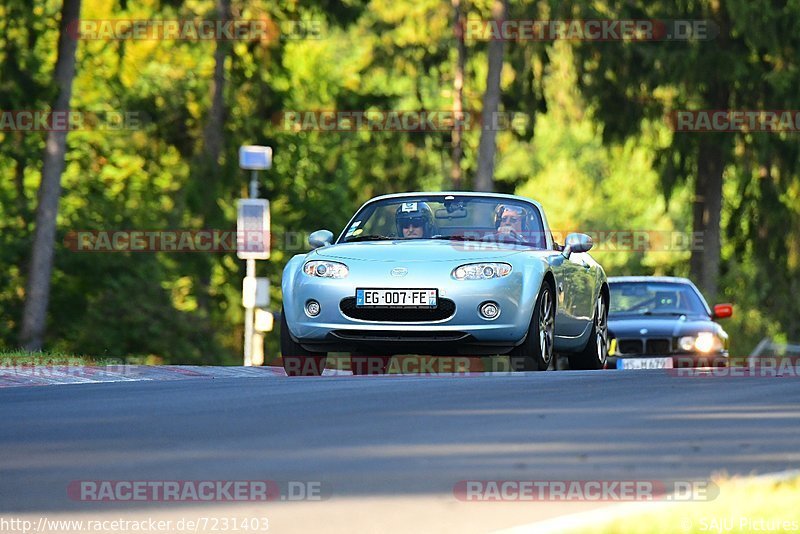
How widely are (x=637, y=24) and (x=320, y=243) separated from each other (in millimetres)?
25951

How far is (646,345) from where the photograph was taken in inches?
909

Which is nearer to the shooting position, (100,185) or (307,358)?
(307,358)

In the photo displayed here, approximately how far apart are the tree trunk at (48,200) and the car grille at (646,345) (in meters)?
15.4

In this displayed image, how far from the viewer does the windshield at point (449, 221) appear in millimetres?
16422

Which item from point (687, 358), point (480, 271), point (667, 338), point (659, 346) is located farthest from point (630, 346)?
point (480, 271)

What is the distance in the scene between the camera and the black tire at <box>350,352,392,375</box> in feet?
54.5

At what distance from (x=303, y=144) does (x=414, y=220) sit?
130 ft

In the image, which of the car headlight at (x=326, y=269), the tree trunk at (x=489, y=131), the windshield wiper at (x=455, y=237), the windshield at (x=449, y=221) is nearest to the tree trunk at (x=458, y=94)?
the tree trunk at (x=489, y=131)

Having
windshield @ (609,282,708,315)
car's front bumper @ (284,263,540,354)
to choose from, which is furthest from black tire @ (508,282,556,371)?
windshield @ (609,282,708,315)

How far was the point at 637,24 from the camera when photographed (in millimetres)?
41438

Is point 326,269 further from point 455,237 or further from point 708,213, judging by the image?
point 708,213

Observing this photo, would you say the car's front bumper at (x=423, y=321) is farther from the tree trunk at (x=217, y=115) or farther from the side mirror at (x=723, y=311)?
the tree trunk at (x=217, y=115)

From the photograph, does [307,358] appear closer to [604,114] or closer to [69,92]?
[69,92]

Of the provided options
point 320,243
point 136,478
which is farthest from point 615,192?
point 136,478
